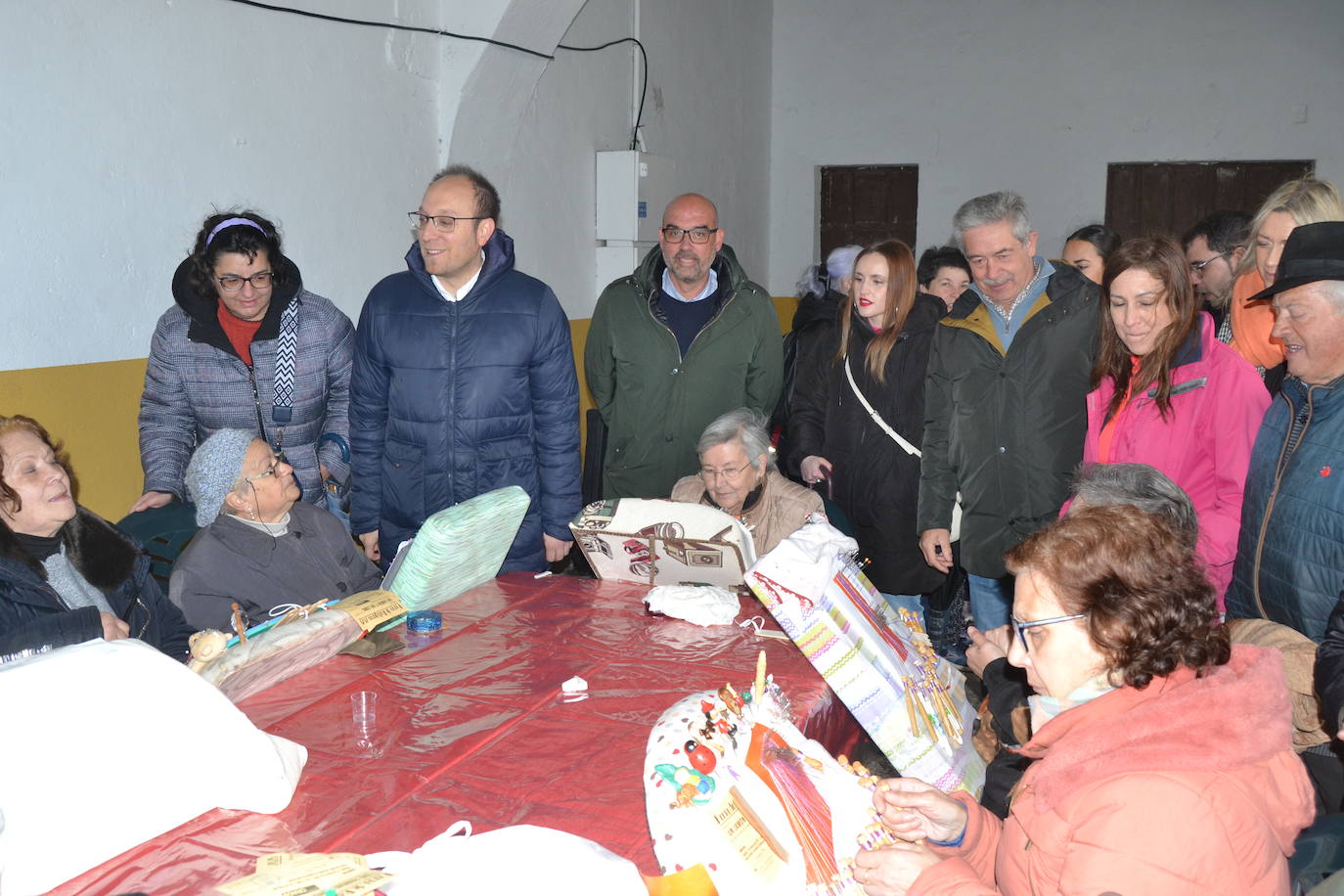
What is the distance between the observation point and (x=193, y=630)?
2.55m

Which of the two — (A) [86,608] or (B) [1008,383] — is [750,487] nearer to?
(B) [1008,383]

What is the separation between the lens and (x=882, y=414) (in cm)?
346

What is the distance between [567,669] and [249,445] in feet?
3.48

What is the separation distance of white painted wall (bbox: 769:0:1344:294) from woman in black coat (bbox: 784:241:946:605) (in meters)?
5.90

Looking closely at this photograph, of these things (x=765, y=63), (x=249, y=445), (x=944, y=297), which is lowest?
(x=249, y=445)

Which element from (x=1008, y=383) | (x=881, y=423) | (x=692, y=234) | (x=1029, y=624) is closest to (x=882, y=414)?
(x=881, y=423)

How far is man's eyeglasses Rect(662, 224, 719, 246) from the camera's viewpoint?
371 centimetres

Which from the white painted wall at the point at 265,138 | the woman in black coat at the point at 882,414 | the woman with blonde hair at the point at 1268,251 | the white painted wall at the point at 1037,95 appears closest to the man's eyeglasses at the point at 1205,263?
the woman with blonde hair at the point at 1268,251

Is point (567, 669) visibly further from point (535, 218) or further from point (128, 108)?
point (535, 218)

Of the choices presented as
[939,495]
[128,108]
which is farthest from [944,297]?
[128,108]

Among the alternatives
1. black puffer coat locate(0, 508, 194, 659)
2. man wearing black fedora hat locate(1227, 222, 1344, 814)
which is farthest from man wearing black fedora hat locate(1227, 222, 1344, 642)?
black puffer coat locate(0, 508, 194, 659)

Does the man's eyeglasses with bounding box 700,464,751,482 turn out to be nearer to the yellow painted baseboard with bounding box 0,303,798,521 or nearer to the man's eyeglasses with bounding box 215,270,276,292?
the man's eyeglasses with bounding box 215,270,276,292

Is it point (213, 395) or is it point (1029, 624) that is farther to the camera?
point (213, 395)

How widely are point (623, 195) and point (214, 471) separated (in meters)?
4.48
